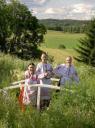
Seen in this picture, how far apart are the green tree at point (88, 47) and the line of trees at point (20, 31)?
711 cm

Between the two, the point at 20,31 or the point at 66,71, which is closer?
the point at 66,71

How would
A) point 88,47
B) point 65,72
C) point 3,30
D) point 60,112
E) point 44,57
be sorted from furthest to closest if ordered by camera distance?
point 3,30, point 88,47, point 65,72, point 44,57, point 60,112

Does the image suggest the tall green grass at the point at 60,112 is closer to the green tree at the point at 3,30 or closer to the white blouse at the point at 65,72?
the white blouse at the point at 65,72

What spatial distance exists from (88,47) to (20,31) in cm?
1205

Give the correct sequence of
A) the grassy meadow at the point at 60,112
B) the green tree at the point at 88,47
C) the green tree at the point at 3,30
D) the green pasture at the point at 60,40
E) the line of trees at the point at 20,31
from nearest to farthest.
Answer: the grassy meadow at the point at 60,112 < the green tree at the point at 88,47 < the green tree at the point at 3,30 < the line of trees at the point at 20,31 < the green pasture at the point at 60,40

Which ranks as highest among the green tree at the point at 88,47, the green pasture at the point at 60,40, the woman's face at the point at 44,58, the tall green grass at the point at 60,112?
the woman's face at the point at 44,58

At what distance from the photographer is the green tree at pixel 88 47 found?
197 feet

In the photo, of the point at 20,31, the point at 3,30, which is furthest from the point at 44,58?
the point at 20,31

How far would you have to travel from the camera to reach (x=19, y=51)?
67938 mm

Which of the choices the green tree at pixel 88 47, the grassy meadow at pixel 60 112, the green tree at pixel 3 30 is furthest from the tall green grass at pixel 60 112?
the green tree at pixel 3 30

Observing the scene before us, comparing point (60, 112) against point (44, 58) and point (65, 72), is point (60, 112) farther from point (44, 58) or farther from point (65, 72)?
point (65, 72)

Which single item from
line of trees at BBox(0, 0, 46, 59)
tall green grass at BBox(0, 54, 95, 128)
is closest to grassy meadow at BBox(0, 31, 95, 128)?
tall green grass at BBox(0, 54, 95, 128)

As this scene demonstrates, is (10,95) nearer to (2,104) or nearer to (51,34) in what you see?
(2,104)

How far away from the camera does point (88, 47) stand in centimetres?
6341
